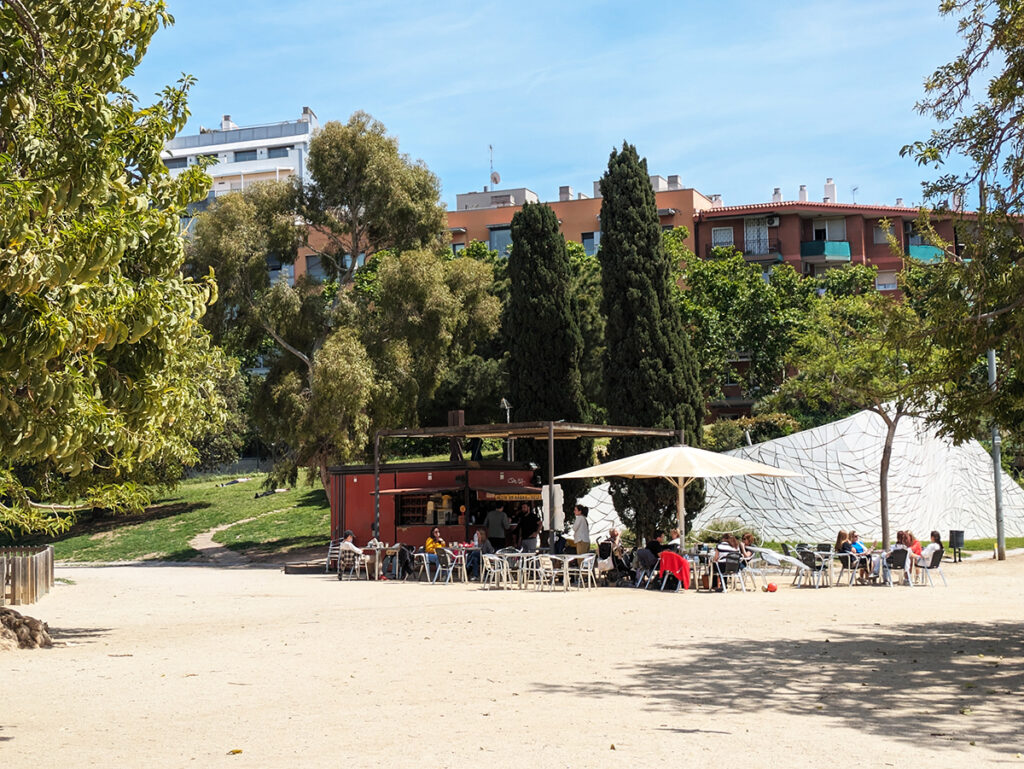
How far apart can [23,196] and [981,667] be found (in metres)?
8.72

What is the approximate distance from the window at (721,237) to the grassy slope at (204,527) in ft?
85.4

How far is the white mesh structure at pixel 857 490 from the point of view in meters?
32.3

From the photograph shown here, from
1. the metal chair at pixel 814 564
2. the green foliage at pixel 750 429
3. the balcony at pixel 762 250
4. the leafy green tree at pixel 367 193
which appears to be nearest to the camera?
the metal chair at pixel 814 564

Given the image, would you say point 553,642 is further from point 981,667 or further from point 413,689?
point 981,667

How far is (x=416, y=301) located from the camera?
101 feet

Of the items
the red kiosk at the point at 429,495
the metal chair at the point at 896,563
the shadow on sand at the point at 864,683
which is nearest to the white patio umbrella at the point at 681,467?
the metal chair at the point at 896,563

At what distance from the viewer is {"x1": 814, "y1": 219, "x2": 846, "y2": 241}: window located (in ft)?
194

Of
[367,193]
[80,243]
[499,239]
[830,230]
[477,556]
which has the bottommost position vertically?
[477,556]

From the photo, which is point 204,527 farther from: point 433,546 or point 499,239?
point 499,239

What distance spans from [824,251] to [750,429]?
18981mm

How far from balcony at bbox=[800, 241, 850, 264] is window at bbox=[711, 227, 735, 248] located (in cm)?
376

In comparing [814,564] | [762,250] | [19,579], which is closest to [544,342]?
[814,564]

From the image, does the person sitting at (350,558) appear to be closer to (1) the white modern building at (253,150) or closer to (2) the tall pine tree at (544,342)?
(2) the tall pine tree at (544,342)

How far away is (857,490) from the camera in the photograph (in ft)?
108
